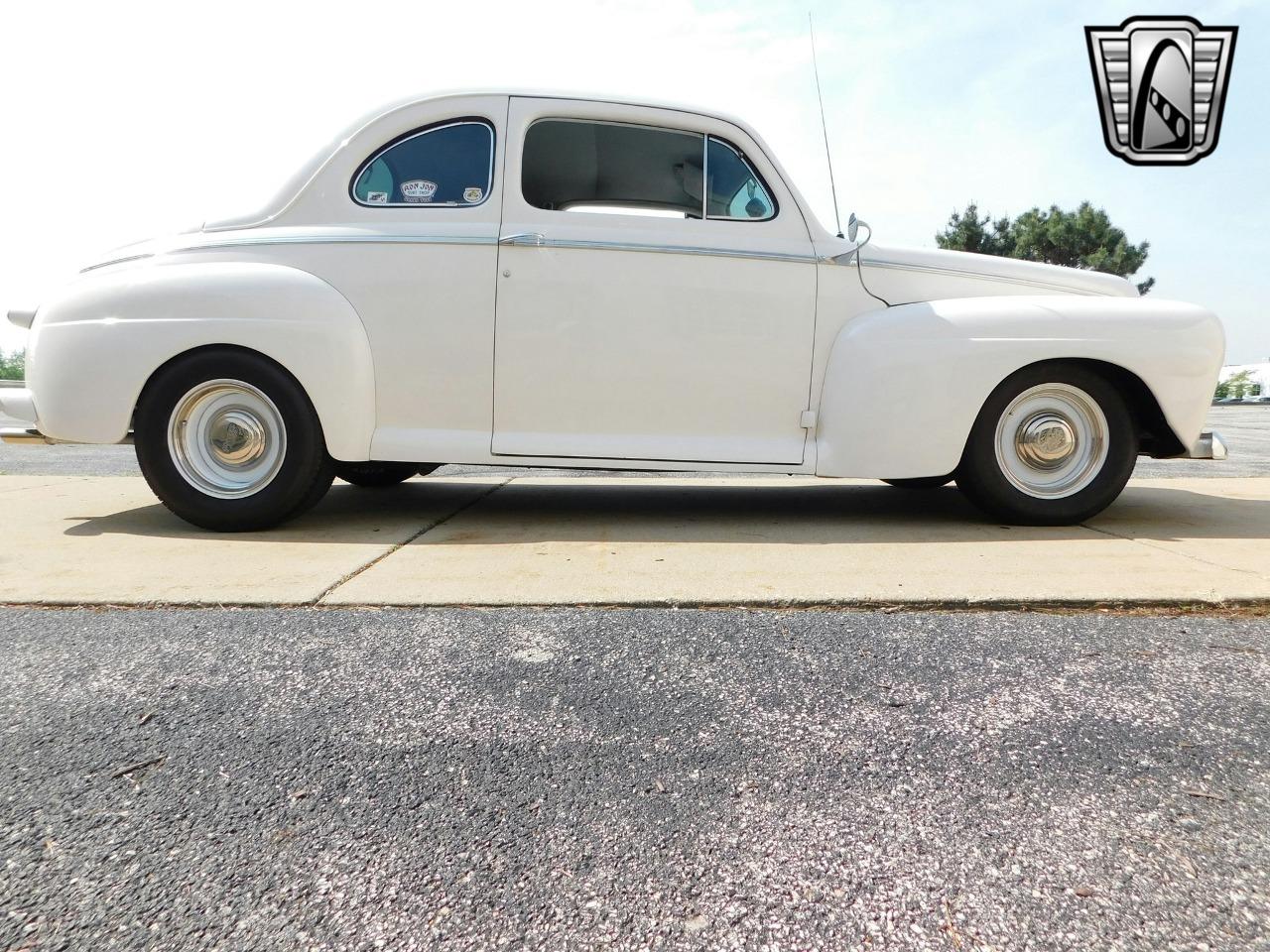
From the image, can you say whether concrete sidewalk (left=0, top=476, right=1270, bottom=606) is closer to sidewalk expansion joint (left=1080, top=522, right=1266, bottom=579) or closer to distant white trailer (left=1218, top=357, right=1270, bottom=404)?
sidewalk expansion joint (left=1080, top=522, right=1266, bottom=579)

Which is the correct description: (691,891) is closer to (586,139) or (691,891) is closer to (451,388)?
(451,388)

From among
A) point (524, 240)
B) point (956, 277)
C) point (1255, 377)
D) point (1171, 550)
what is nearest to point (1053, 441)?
point (1171, 550)

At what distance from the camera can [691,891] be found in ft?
2.95

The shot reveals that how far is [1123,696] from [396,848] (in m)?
1.32

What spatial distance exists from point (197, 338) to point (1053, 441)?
3.49 metres

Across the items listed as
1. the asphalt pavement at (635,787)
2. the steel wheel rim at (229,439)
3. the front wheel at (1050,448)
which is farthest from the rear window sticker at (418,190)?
the front wheel at (1050,448)

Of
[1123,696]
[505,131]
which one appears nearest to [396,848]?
[1123,696]

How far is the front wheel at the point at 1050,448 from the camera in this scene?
3.08m

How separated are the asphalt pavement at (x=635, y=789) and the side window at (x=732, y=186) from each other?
2122 mm

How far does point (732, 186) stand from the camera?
329 cm

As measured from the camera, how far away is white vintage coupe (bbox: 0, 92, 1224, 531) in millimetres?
2994

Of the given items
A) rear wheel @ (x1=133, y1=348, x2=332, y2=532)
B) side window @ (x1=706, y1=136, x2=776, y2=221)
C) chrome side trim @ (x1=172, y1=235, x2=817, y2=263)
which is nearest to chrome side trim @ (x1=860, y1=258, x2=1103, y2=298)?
side window @ (x1=706, y1=136, x2=776, y2=221)

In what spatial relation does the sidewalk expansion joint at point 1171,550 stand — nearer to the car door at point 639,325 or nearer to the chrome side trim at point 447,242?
the car door at point 639,325

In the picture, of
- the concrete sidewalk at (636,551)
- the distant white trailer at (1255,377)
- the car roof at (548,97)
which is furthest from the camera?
the distant white trailer at (1255,377)
